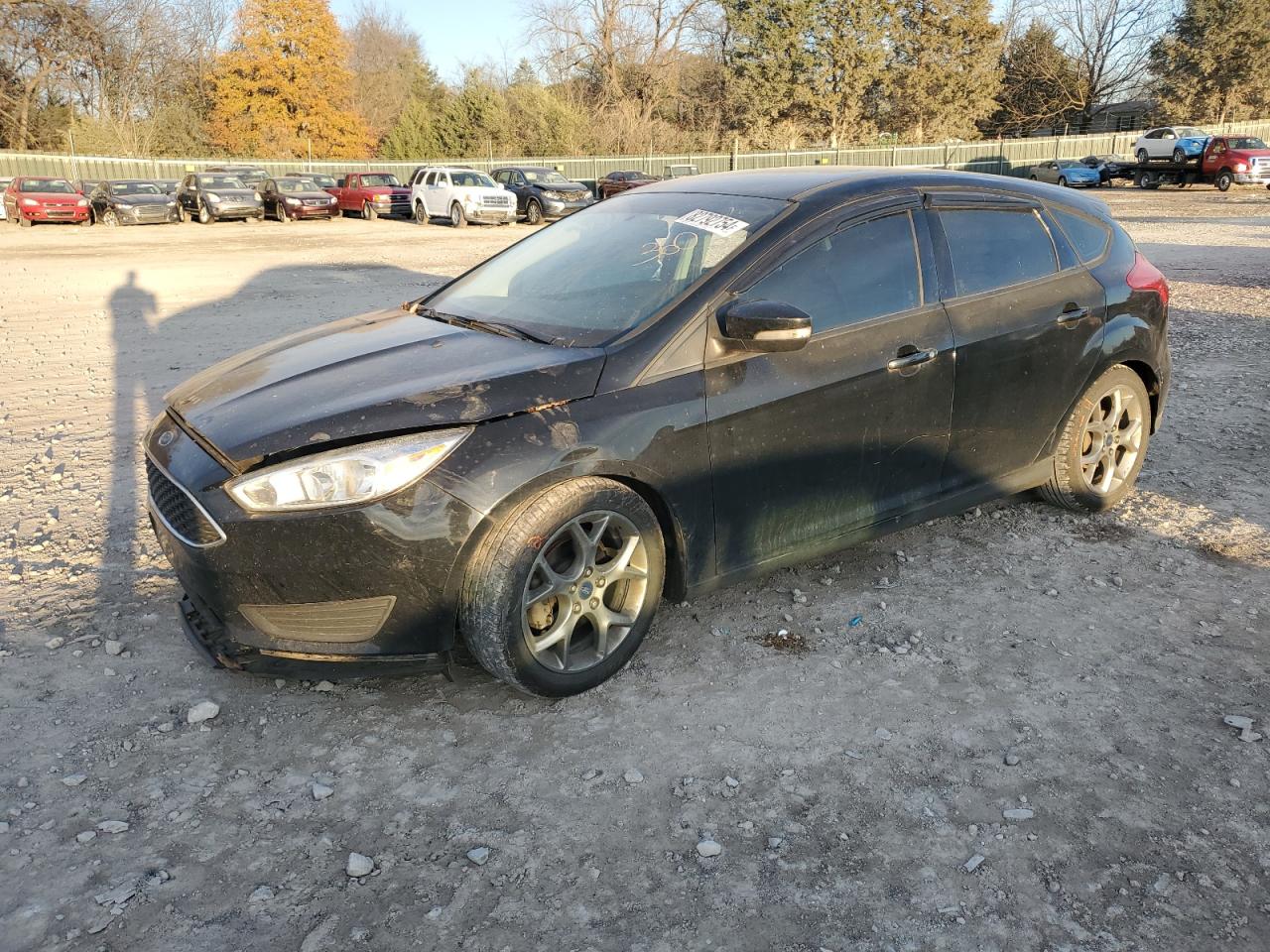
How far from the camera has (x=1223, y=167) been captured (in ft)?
110

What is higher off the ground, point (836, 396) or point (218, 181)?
point (218, 181)

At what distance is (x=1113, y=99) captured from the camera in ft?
200

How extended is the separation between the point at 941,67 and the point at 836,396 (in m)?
57.2

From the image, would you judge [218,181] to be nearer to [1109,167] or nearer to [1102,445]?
[1102,445]

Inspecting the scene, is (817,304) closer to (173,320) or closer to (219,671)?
(219,671)

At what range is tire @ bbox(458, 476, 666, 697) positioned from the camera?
2.96 metres

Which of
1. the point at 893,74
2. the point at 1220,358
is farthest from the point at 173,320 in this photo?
the point at 893,74

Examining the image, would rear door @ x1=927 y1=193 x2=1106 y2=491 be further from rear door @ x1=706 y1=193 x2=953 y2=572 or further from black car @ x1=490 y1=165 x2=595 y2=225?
black car @ x1=490 y1=165 x2=595 y2=225

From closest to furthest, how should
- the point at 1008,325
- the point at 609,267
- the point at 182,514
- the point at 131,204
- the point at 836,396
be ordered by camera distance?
the point at 182,514
the point at 836,396
the point at 609,267
the point at 1008,325
the point at 131,204

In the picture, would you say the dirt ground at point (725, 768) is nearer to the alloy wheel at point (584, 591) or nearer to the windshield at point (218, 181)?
the alloy wheel at point (584, 591)

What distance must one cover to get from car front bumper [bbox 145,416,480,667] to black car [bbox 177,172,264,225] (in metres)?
30.5

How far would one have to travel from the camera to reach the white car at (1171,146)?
115ft

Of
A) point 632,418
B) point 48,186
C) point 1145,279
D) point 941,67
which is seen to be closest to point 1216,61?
point 941,67

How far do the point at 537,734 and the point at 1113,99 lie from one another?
6997cm
